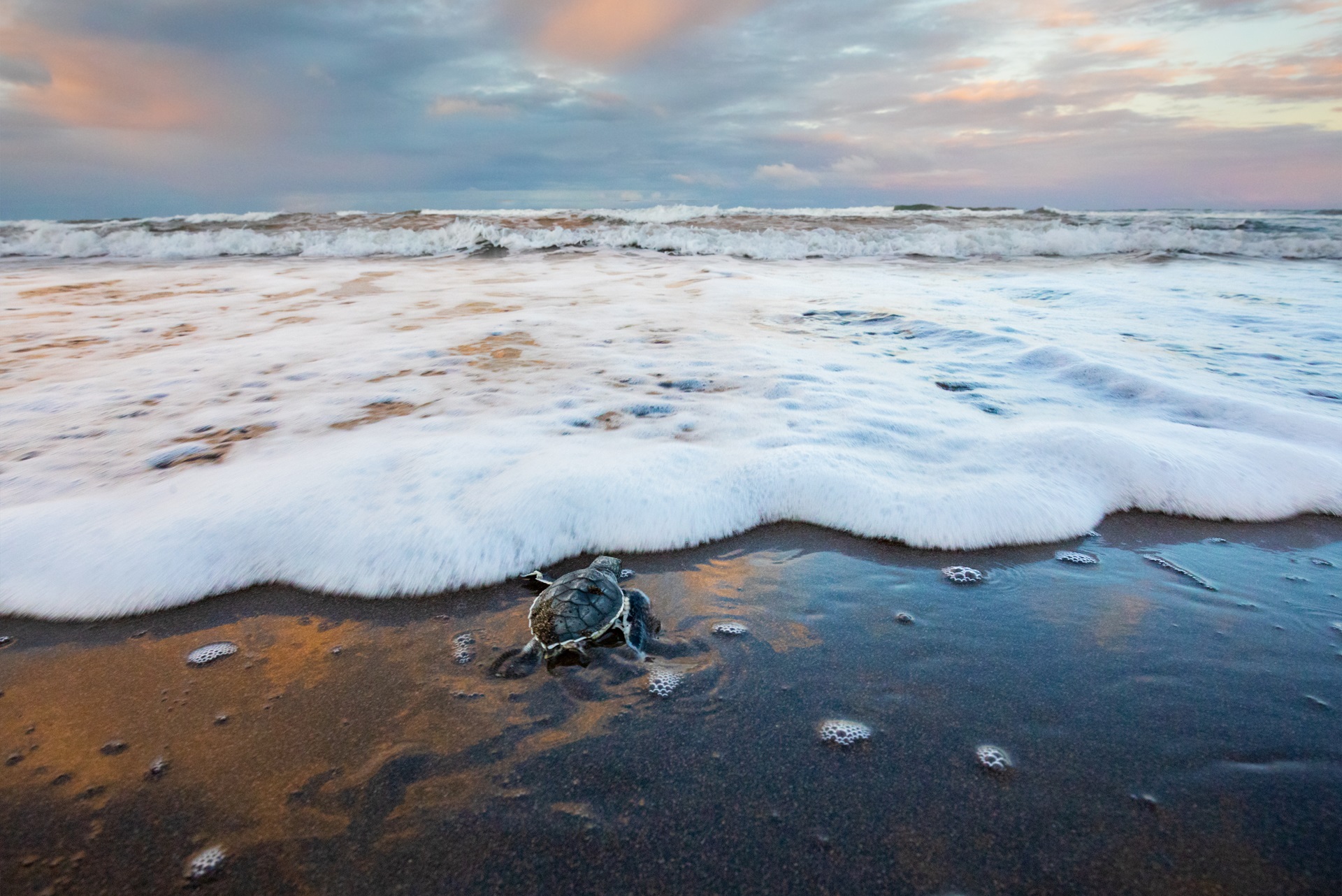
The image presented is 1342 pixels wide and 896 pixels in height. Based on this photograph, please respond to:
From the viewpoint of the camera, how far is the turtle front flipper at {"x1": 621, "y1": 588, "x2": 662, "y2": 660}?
6.78ft

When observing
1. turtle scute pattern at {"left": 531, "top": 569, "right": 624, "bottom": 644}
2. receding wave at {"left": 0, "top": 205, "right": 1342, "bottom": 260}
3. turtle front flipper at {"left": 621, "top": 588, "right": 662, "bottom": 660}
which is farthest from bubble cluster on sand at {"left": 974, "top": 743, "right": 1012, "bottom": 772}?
receding wave at {"left": 0, "top": 205, "right": 1342, "bottom": 260}

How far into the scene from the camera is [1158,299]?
7926 millimetres

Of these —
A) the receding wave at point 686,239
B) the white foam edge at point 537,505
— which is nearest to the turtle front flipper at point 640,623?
the white foam edge at point 537,505

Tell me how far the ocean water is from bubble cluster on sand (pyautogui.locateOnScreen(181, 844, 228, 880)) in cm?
107

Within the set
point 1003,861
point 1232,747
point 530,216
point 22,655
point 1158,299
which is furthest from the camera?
point 530,216

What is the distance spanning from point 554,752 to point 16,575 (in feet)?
7.62

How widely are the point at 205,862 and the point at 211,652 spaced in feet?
2.93

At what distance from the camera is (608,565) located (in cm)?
237

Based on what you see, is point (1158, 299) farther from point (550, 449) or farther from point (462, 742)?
point (462, 742)

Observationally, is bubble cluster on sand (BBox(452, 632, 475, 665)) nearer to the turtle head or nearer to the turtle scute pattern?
the turtle scute pattern

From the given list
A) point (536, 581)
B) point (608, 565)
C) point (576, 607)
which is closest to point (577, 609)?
point (576, 607)

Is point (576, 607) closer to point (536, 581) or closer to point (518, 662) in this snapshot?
point (518, 662)

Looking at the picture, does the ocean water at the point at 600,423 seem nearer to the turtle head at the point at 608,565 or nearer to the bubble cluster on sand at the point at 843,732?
the turtle head at the point at 608,565

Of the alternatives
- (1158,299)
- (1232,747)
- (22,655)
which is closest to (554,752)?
(1232,747)
